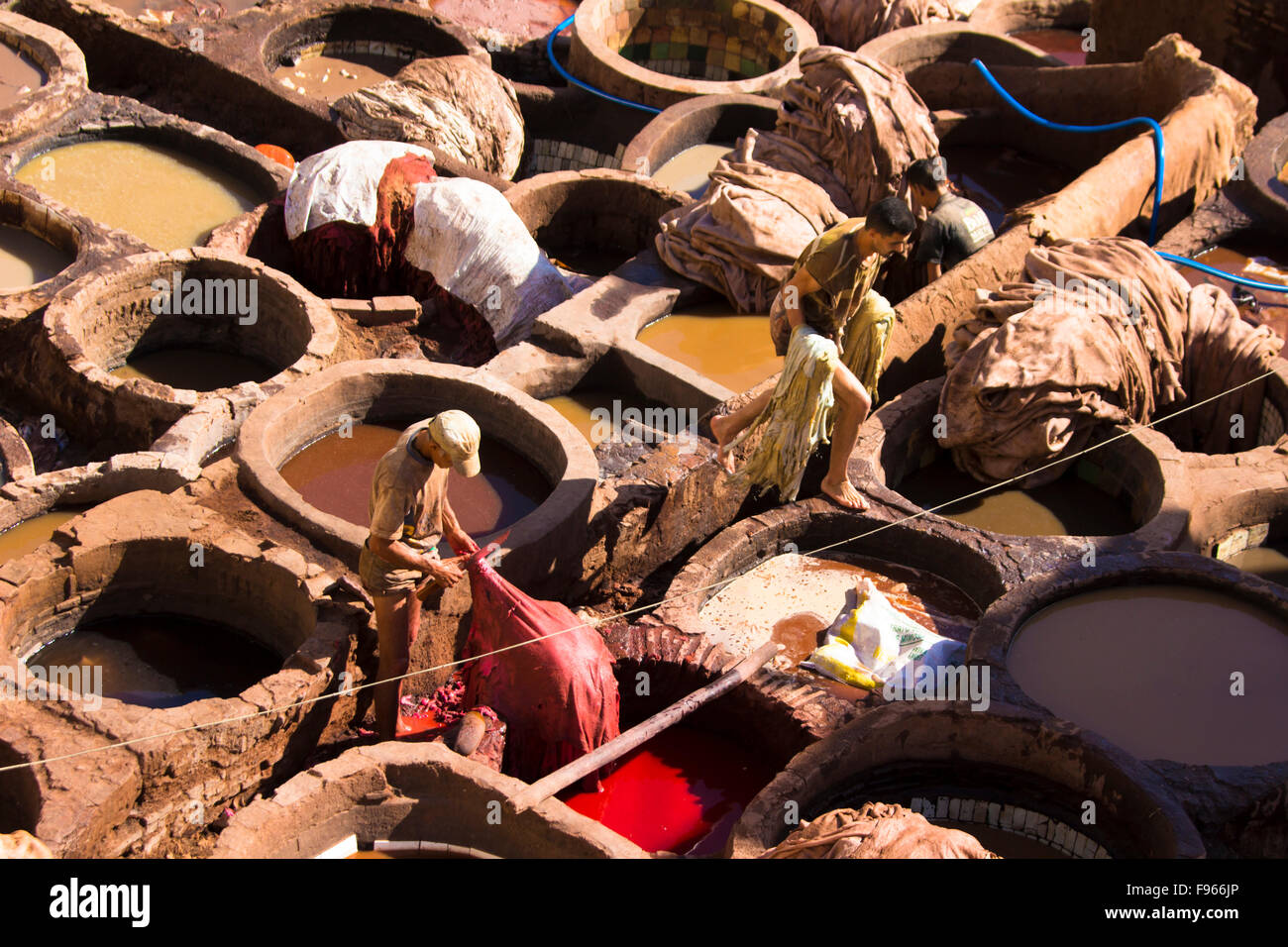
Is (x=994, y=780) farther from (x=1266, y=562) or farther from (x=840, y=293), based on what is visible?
(x=1266, y=562)

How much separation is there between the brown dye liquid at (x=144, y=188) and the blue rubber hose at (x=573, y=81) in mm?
3268

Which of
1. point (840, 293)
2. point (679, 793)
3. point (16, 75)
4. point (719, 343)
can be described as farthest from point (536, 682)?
point (16, 75)

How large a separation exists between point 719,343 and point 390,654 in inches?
148

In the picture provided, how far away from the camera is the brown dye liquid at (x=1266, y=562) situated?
7.77m

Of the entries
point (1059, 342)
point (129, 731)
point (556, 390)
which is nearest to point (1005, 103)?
point (1059, 342)

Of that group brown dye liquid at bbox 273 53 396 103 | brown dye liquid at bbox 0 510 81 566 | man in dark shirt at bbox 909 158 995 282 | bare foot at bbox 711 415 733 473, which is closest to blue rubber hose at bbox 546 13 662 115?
brown dye liquid at bbox 273 53 396 103

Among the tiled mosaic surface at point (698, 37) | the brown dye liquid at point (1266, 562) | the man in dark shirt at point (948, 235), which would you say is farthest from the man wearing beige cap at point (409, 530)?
the tiled mosaic surface at point (698, 37)

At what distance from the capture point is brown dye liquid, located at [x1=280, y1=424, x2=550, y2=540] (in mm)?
7383

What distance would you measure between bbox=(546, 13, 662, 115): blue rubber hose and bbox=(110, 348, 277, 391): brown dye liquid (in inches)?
168

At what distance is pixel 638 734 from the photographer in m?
5.86

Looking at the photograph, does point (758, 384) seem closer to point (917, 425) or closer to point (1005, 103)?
point (917, 425)

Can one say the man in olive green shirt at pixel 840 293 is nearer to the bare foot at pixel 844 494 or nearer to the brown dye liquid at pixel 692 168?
the bare foot at pixel 844 494

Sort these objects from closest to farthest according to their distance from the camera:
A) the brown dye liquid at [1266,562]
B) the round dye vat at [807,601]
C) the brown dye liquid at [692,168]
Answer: the round dye vat at [807,601]
the brown dye liquid at [1266,562]
the brown dye liquid at [692,168]

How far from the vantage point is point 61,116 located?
10156mm
